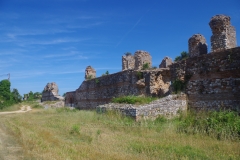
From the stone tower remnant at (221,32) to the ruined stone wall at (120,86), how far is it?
3613 mm

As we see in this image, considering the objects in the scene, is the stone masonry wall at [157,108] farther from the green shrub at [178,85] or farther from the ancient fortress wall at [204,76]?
the green shrub at [178,85]

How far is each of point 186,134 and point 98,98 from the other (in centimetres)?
1509

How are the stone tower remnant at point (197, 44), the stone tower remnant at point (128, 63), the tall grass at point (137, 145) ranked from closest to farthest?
the tall grass at point (137, 145) < the stone tower remnant at point (197, 44) < the stone tower remnant at point (128, 63)

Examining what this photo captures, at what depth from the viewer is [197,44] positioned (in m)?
13.9

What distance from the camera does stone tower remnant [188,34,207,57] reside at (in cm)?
1377

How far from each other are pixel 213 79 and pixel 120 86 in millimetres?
8750

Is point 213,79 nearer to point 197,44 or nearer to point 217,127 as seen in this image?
point 197,44

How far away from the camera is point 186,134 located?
7.60 metres

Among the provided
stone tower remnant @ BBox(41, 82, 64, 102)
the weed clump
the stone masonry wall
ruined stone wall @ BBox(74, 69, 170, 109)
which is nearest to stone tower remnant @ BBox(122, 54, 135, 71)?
ruined stone wall @ BBox(74, 69, 170, 109)

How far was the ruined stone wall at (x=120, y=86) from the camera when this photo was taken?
15.2m

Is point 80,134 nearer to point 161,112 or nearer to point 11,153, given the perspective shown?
point 11,153

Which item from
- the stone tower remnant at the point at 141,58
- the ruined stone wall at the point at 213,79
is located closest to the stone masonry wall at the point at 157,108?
the ruined stone wall at the point at 213,79

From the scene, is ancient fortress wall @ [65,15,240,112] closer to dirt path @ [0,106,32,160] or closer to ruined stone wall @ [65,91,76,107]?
dirt path @ [0,106,32,160]

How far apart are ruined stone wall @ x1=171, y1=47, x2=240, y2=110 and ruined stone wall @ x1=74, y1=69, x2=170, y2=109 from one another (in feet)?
7.78
